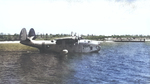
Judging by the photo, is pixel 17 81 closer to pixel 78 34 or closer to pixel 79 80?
pixel 79 80

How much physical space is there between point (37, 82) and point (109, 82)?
9779 mm

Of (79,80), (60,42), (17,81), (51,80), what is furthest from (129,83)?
(60,42)

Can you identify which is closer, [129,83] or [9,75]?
[129,83]

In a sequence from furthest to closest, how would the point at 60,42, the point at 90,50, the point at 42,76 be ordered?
1. the point at 90,50
2. the point at 60,42
3. the point at 42,76

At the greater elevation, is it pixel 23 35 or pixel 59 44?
pixel 23 35

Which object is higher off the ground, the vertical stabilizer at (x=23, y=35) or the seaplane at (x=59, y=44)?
the vertical stabilizer at (x=23, y=35)

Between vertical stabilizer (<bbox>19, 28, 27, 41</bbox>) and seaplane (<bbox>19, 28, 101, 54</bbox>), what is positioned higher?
vertical stabilizer (<bbox>19, 28, 27, 41</bbox>)

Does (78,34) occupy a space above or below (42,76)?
above

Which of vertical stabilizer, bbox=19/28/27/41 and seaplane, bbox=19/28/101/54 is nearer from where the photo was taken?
vertical stabilizer, bbox=19/28/27/41

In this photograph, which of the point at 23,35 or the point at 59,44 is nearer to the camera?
the point at 23,35

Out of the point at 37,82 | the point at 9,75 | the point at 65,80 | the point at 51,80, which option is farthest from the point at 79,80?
the point at 9,75

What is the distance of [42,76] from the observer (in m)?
28.6

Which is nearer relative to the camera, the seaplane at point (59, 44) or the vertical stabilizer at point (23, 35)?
the vertical stabilizer at point (23, 35)

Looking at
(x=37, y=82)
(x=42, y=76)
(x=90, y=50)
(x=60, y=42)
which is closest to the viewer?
(x=37, y=82)
